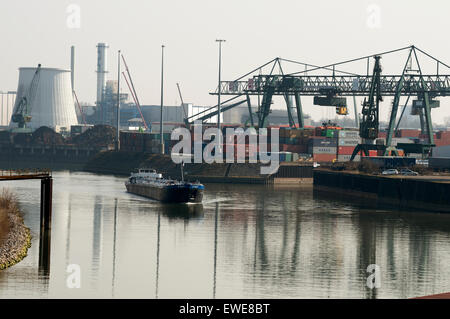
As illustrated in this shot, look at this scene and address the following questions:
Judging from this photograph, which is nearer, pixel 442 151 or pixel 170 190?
pixel 170 190

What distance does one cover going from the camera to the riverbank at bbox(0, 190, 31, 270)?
57406 mm

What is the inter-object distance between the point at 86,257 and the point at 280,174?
91434mm

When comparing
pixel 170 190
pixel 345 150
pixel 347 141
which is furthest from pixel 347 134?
pixel 170 190

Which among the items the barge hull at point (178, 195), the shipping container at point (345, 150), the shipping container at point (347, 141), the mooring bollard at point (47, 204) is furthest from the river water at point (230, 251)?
the shipping container at point (347, 141)

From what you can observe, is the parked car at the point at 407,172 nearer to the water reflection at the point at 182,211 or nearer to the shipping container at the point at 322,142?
the water reflection at the point at 182,211

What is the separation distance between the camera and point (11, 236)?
64438mm

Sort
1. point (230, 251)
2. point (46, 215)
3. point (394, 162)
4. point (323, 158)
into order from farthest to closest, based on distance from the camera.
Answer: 1. point (323, 158)
2. point (394, 162)
3. point (46, 215)
4. point (230, 251)

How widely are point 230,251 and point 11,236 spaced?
1752 cm

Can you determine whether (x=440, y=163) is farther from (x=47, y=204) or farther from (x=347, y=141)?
(x=47, y=204)

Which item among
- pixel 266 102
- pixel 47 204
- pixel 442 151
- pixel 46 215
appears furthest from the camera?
pixel 266 102

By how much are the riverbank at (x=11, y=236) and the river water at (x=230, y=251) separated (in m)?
0.84

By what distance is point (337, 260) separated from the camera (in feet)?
210
